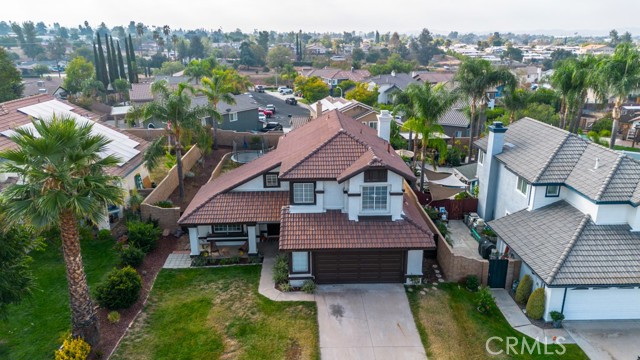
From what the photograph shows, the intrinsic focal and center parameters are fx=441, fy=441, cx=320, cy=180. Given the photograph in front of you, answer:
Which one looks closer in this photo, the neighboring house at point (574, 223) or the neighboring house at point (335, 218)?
the neighboring house at point (574, 223)

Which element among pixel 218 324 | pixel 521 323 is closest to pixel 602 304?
pixel 521 323

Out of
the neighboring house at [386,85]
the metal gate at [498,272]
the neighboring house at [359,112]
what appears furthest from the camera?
the neighboring house at [386,85]

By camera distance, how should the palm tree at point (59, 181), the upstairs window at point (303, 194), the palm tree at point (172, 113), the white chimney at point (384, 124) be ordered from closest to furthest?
the palm tree at point (59, 181), the upstairs window at point (303, 194), the palm tree at point (172, 113), the white chimney at point (384, 124)

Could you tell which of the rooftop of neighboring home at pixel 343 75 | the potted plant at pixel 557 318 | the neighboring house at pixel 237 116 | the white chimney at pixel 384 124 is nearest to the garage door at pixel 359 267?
the potted plant at pixel 557 318

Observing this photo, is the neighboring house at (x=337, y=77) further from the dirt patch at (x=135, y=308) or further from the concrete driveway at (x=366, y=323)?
the concrete driveway at (x=366, y=323)

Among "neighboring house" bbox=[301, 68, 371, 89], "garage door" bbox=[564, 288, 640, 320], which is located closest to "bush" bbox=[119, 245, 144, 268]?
"garage door" bbox=[564, 288, 640, 320]

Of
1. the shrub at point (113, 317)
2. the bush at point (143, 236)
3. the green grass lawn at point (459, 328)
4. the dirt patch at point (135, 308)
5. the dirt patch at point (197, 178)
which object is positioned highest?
Answer: the bush at point (143, 236)

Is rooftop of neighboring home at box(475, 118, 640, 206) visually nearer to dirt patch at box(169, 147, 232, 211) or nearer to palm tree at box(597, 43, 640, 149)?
palm tree at box(597, 43, 640, 149)
